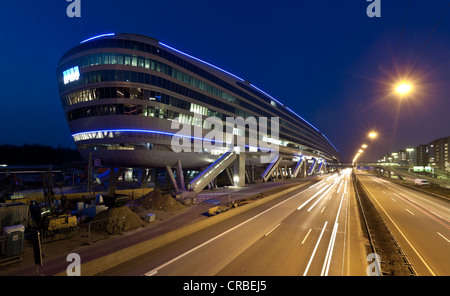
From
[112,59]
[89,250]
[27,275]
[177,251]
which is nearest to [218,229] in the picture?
[177,251]

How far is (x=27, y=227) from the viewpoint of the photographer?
43.8ft

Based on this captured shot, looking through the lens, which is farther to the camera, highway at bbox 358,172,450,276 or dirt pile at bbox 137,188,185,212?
dirt pile at bbox 137,188,185,212

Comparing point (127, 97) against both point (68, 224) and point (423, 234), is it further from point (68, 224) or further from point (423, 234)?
point (423, 234)

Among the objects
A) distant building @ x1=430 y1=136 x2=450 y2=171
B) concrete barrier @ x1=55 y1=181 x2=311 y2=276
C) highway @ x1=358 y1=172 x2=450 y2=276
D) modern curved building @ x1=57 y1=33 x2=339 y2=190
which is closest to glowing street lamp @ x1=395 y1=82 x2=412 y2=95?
highway @ x1=358 y1=172 x2=450 y2=276

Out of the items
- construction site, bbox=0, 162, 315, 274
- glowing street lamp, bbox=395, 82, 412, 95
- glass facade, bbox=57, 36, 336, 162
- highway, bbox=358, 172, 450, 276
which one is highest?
glass facade, bbox=57, 36, 336, 162

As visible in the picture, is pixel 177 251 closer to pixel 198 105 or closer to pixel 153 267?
pixel 153 267

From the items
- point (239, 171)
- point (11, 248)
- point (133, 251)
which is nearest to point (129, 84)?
point (11, 248)

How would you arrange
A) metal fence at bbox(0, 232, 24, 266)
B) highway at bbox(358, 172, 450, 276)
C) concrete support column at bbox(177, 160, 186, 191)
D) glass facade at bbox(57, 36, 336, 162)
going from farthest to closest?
concrete support column at bbox(177, 160, 186, 191) < glass facade at bbox(57, 36, 336, 162) < highway at bbox(358, 172, 450, 276) < metal fence at bbox(0, 232, 24, 266)

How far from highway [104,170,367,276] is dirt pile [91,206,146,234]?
4.26 meters

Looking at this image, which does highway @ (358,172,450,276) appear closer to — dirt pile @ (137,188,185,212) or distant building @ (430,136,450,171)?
dirt pile @ (137,188,185,212)

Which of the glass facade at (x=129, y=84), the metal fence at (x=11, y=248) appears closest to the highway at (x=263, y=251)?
the metal fence at (x=11, y=248)

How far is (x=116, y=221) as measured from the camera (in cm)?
1348

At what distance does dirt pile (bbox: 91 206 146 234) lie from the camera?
43.0ft

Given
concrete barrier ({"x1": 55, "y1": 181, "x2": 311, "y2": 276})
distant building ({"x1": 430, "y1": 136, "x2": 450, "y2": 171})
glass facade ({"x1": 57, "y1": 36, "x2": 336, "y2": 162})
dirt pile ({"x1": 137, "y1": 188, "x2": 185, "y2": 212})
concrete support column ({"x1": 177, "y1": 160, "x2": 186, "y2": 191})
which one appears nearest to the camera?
concrete barrier ({"x1": 55, "y1": 181, "x2": 311, "y2": 276})
